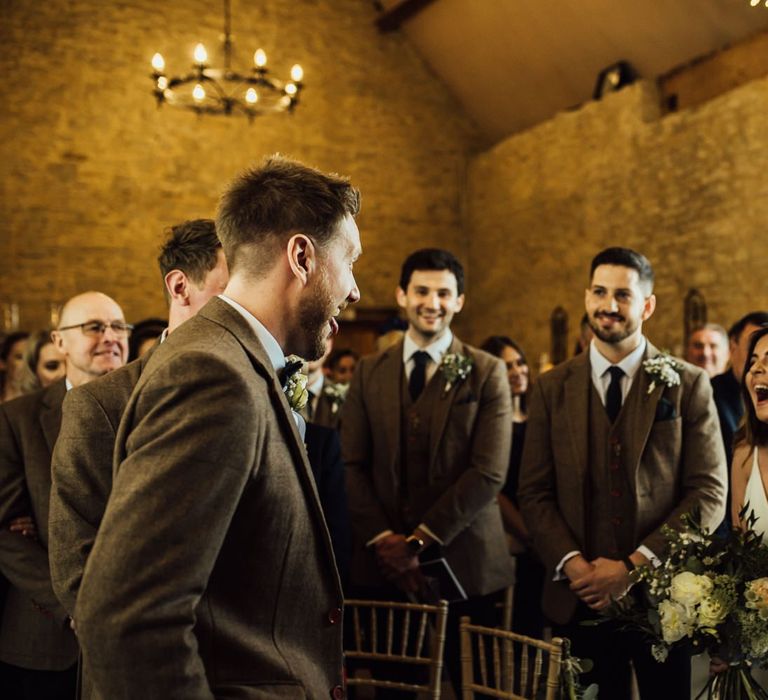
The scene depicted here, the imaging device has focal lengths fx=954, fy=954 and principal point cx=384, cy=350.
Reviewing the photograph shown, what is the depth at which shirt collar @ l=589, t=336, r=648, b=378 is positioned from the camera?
3.39m

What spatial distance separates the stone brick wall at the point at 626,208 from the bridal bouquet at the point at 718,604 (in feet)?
22.2

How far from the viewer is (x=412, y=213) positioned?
13.4m

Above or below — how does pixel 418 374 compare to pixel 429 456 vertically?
above

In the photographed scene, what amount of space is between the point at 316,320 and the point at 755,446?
1890 millimetres

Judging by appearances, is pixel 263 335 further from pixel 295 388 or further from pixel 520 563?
pixel 520 563

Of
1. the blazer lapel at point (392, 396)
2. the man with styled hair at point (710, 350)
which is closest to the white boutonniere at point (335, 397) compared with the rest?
the blazer lapel at point (392, 396)

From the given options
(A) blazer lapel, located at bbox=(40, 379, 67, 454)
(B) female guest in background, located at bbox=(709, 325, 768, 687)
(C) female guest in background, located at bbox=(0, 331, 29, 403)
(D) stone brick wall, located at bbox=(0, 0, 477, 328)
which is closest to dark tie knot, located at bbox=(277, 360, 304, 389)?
(A) blazer lapel, located at bbox=(40, 379, 67, 454)

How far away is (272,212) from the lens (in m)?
1.49

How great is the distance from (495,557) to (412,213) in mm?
9980

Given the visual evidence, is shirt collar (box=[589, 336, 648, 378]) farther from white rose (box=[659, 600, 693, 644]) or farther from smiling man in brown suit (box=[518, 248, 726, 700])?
white rose (box=[659, 600, 693, 644])

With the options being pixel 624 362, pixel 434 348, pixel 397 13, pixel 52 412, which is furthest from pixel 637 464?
pixel 397 13

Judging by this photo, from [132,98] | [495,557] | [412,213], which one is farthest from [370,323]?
[495,557]

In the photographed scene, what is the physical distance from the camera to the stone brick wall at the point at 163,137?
1156 centimetres

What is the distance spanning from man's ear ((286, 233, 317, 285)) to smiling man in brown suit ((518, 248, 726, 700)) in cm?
204
